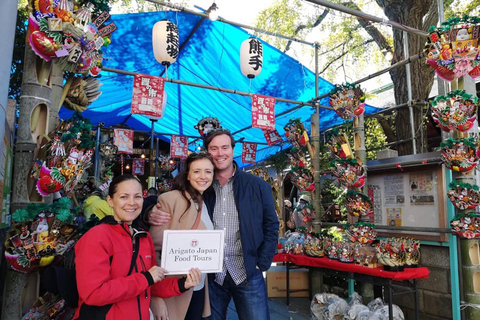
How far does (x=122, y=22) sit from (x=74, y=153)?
15.1ft

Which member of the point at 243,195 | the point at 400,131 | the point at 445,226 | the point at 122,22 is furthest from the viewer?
the point at 400,131

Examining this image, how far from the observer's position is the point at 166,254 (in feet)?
5.97

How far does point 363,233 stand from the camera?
14.6ft

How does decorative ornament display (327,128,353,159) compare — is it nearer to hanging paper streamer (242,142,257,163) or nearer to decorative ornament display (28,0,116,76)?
decorative ornament display (28,0,116,76)

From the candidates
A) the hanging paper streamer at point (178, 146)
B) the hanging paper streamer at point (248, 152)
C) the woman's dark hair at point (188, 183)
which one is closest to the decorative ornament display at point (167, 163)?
the hanging paper streamer at point (178, 146)

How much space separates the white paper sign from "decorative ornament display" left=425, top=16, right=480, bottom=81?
3348mm

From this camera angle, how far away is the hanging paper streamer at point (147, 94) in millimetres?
5250

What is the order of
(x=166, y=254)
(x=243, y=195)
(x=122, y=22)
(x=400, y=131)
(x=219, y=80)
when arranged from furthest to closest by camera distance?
(x=219, y=80)
(x=400, y=131)
(x=122, y=22)
(x=243, y=195)
(x=166, y=254)

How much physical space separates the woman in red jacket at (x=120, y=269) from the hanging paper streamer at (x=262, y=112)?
4.28 m

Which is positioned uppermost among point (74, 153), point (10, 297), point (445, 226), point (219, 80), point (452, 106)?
point (219, 80)

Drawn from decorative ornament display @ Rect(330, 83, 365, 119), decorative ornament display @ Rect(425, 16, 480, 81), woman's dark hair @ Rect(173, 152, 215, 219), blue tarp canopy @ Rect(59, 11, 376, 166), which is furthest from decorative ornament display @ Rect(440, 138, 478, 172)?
blue tarp canopy @ Rect(59, 11, 376, 166)

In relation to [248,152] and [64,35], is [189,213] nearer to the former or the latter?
[64,35]

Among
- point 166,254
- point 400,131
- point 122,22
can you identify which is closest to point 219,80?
point 122,22

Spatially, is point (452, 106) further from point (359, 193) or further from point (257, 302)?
point (257, 302)
